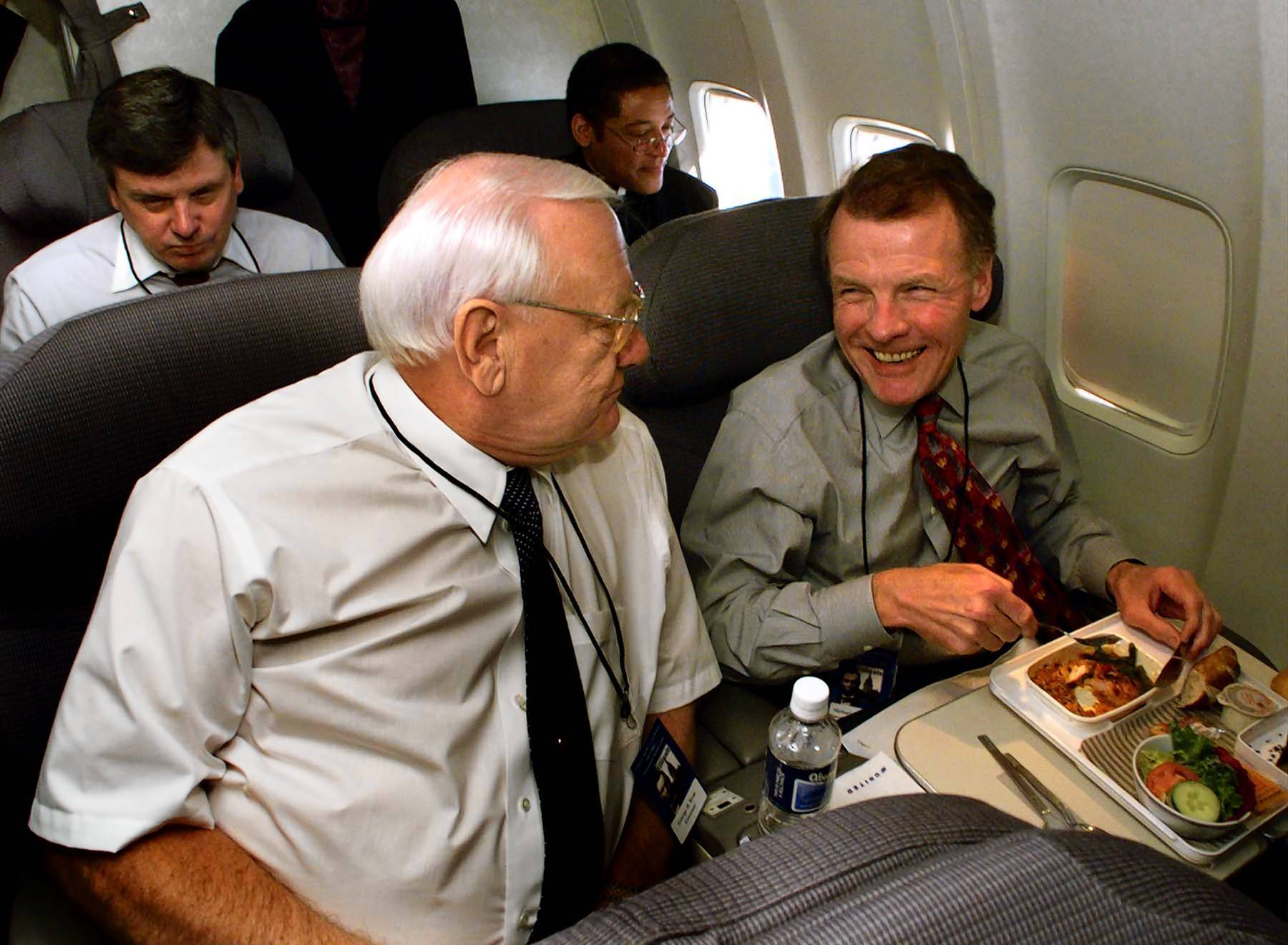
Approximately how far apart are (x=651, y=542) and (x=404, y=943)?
683mm

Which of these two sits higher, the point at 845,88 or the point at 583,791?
the point at 845,88

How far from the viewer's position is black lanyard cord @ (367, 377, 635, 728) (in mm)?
1336

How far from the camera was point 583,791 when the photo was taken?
→ 140 cm

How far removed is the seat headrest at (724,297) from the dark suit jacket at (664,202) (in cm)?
156

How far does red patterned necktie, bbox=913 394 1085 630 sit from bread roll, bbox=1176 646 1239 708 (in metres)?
0.31

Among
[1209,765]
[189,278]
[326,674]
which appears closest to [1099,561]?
[1209,765]

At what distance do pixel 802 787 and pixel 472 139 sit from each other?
2.79m

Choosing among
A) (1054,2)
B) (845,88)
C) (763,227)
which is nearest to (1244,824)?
(763,227)

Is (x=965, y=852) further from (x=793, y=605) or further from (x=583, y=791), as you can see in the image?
(x=793, y=605)

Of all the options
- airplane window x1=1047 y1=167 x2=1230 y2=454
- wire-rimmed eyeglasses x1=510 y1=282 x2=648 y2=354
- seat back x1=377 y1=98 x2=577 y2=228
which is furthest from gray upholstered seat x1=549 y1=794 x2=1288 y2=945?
seat back x1=377 y1=98 x2=577 y2=228

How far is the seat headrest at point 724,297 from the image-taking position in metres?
1.81

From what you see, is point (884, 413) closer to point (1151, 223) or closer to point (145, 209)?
point (1151, 223)

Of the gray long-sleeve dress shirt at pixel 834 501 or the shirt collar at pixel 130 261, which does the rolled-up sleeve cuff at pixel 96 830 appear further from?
the shirt collar at pixel 130 261

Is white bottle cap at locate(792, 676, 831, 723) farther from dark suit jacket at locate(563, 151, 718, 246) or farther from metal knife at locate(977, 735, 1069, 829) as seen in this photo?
dark suit jacket at locate(563, 151, 718, 246)
